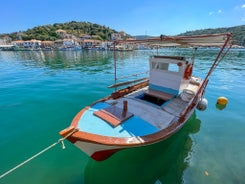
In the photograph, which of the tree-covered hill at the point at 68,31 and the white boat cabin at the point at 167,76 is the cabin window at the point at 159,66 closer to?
the white boat cabin at the point at 167,76

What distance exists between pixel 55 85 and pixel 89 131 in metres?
10.3

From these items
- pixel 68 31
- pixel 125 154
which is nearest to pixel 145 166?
pixel 125 154

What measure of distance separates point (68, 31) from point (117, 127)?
159 meters

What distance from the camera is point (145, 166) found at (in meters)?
4.74

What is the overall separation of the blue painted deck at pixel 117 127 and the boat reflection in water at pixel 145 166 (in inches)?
62.9

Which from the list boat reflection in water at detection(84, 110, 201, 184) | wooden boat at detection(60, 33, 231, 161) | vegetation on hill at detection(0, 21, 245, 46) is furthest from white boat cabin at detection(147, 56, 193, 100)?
vegetation on hill at detection(0, 21, 245, 46)

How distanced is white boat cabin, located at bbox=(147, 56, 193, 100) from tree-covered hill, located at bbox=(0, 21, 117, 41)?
5186 inches

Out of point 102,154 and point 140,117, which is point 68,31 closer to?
point 140,117

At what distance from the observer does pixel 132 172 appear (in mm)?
4523

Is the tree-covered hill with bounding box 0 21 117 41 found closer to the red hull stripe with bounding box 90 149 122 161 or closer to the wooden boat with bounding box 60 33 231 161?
the wooden boat with bounding box 60 33 231 161

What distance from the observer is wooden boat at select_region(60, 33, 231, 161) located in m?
3.62

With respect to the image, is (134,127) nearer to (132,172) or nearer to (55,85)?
(132,172)

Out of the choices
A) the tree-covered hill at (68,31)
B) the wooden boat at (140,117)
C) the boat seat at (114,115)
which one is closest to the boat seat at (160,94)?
the wooden boat at (140,117)

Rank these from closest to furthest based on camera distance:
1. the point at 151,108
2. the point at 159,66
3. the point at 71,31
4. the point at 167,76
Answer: the point at 151,108 → the point at 167,76 → the point at 159,66 → the point at 71,31
